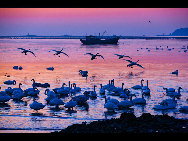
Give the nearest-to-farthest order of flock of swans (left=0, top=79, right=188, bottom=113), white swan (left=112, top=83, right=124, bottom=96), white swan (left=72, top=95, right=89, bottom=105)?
1. flock of swans (left=0, top=79, right=188, bottom=113)
2. white swan (left=72, top=95, right=89, bottom=105)
3. white swan (left=112, top=83, right=124, bottom=96)

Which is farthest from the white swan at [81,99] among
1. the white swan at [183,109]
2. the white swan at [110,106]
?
the white swan at [183,109]

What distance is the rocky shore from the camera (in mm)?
9445

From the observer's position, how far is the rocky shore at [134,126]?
9445mm

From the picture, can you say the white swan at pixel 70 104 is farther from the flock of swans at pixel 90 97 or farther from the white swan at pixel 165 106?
the white swan at pixel 165 106

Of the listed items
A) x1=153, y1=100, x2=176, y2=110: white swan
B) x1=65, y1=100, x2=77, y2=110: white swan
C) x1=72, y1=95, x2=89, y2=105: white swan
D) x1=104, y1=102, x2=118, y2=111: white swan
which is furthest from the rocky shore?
x1=72, y1=95, x2=89, y2=105: white swan

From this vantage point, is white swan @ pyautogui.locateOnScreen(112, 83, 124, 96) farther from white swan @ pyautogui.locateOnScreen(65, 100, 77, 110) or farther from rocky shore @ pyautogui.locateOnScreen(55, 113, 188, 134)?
rocky shore @ pyautogui.locateOnScreen(55, 113, 188, 134)

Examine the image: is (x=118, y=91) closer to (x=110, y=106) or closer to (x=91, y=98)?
(x=91, y=98)

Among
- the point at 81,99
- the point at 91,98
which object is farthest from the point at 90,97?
the point at 81,99

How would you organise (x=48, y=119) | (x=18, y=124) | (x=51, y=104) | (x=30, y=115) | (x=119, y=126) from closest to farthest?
(x=119, y=126) < (x=18, y=124) < (x=48, y=119) < (x=30, y=115) < (x=51, y=104)

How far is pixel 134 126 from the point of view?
10.0 metres

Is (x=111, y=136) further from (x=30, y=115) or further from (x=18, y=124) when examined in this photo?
(x=30, y=115)

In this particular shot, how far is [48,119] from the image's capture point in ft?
44.9
